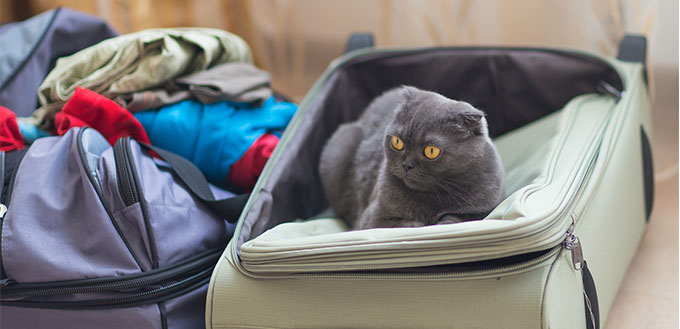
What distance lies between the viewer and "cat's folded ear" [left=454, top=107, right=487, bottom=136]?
0.84 metres

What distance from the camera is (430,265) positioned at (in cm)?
78

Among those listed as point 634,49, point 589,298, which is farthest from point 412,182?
point 634,49

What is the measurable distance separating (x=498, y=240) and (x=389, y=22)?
1108mm

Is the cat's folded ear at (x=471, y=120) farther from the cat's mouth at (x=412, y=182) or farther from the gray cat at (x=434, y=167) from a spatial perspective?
the cat's mouth at (x=412, y=182)

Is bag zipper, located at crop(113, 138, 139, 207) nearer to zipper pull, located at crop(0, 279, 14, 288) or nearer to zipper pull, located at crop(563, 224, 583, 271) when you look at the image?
zipper pull, located at crop(0, 279, 14, 288)

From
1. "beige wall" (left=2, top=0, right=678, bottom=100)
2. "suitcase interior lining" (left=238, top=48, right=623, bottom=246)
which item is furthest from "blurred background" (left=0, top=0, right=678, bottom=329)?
"suitcase interior lining" (left=238, top=48, right=623, bottom=246)

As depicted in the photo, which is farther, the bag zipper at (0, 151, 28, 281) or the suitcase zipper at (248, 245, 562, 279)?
the bag zipper at (0, 151, 28, 281)

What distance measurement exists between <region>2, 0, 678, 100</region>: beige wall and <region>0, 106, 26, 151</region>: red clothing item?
824 mm

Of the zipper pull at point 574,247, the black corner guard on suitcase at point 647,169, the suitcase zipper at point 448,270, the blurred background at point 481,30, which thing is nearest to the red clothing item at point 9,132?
the suitcase zipper at point 448,270

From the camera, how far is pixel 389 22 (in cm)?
171

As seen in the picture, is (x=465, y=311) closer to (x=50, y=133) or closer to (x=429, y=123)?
(x=429, y=123)

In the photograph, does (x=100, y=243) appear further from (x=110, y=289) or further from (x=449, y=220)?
(x=449, y=220)

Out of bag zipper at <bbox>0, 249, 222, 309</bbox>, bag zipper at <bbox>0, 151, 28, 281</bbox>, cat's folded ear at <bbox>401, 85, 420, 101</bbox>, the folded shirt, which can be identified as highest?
cat's folded ear at <bbox>401, 85, 420, 101</bbox>

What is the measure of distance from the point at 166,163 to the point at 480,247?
589mm
